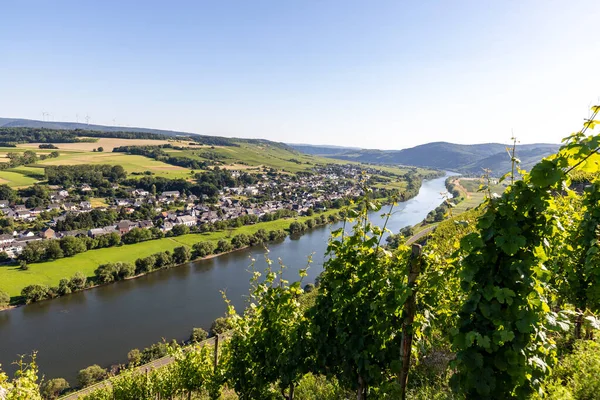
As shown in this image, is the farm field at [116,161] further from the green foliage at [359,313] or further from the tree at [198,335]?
the green foliage at [359,313]

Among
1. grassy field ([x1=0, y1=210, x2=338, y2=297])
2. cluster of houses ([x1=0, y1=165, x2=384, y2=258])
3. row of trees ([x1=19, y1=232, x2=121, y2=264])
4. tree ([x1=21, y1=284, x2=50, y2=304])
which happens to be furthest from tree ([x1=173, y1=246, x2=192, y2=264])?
cluster of houses ([x1=0, y1=165, x2=384, y2=258])

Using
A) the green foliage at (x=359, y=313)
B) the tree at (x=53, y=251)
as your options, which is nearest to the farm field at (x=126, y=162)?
the tree at (x=53, y=251)

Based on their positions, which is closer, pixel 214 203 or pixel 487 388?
pixel 487 388

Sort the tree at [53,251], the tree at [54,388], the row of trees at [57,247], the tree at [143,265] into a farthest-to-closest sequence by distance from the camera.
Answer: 1. the tree at [53,251]
2. the row of trees at [57,247]
3. the tree at [143,265]
4. the tree at [54,388]

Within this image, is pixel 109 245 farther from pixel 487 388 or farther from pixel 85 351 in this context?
pixel 487 388

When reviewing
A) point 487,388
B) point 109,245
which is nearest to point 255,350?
point 487,388

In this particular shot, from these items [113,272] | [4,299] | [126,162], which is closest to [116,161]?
[126,162]

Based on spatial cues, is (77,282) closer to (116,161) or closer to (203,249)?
(203,249)
